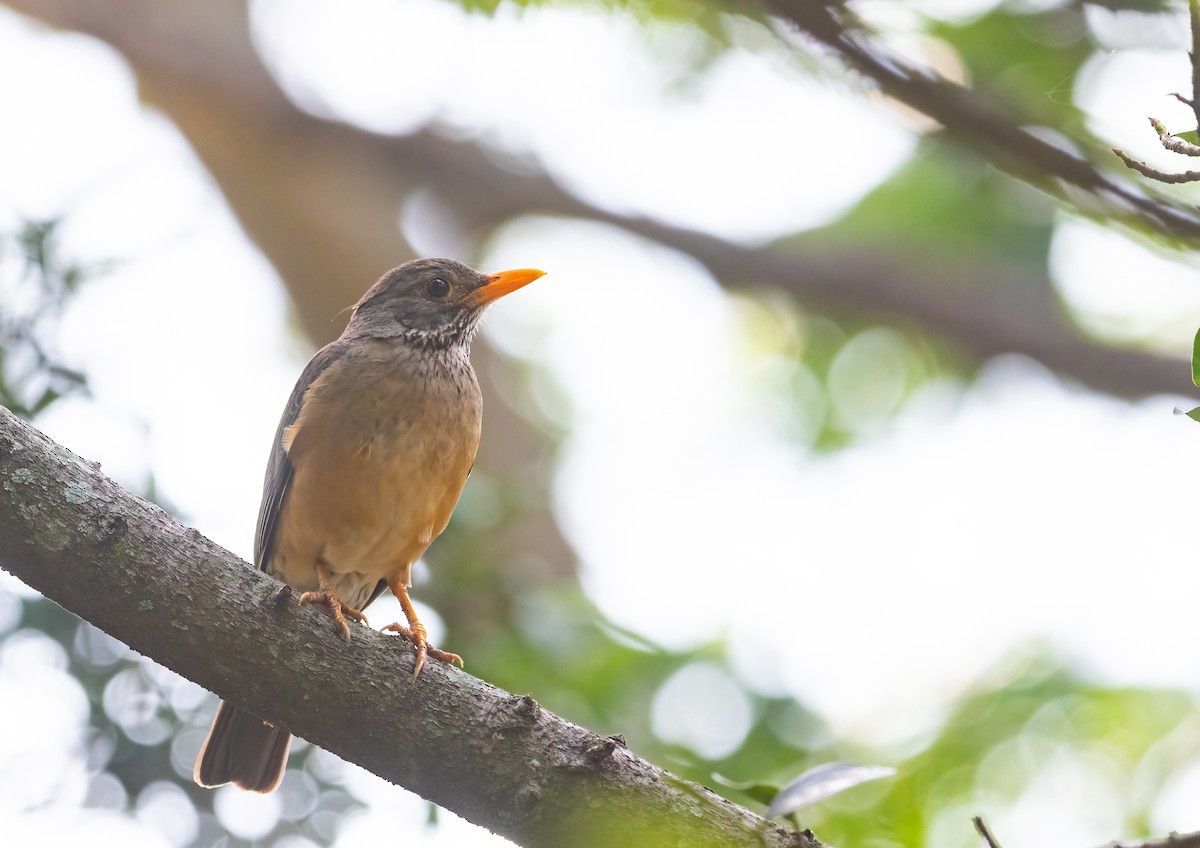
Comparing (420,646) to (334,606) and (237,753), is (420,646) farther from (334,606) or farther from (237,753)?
(237,753)

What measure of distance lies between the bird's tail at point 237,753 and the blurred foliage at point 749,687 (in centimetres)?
12

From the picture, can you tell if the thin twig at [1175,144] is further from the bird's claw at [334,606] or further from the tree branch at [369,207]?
the tree branch at [369,207]

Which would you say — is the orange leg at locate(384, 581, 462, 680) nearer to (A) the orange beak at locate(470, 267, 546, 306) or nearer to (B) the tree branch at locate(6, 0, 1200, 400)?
(A) the orange beak at locate(470, 267, 546, 306)

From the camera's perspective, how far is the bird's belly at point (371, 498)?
447 cm

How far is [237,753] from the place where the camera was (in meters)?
4.48

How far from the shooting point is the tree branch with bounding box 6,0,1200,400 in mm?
7766

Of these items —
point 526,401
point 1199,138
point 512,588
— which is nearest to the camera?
point 1199,138

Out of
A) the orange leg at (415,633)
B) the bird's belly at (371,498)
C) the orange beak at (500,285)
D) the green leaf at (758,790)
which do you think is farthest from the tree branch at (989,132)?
the orange beak at (500,285)

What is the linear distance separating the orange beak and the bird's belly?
1.00 m

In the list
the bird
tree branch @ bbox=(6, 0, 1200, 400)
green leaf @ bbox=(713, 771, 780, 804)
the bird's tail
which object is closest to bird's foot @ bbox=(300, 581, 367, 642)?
the bird

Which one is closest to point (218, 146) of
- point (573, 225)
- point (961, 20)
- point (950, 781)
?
point (573, 225)

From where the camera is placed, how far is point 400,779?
123 inches

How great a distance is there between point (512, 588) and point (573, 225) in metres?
3.34

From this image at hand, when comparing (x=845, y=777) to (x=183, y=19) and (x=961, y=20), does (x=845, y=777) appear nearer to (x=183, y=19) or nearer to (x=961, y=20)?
(x=961, y=20)
